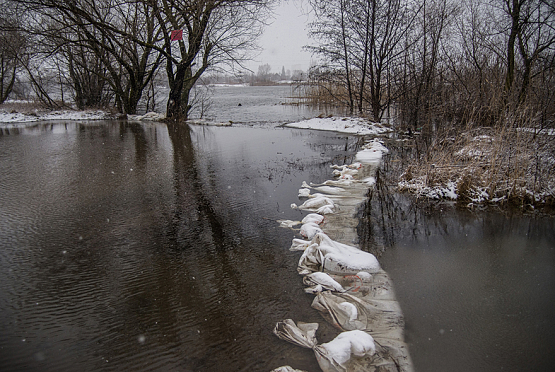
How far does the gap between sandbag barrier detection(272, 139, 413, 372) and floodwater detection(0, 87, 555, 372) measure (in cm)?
10

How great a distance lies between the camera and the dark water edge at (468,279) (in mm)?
2422

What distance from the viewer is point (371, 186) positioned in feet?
20.0

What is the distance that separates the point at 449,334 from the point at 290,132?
10629 mm

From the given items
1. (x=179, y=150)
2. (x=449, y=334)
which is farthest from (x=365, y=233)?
(x=179, y=150)

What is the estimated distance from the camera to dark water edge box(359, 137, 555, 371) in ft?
7.95

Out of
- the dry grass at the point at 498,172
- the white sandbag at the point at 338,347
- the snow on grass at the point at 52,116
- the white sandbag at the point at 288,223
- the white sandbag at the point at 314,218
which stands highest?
the snow on grass at the point at 52,116

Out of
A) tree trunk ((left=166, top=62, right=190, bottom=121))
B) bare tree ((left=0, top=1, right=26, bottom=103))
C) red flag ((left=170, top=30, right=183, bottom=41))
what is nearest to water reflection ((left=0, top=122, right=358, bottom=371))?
red flag ((left=170, top=30, right=183, bottom=41))

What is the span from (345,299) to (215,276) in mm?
1225

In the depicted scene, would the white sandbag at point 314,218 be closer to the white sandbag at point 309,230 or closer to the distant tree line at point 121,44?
the white sandbag at point 309,230

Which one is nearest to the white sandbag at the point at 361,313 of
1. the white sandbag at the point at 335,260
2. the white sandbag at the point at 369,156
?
the white sandbag at the point at 335,260

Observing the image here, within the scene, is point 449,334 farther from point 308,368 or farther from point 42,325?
point 42,325

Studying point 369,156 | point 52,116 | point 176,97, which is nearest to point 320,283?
point 369,156

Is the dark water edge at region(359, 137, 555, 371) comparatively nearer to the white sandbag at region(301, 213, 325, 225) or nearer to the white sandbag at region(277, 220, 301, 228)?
the white sandbag at region(301, 213, 325, 225)

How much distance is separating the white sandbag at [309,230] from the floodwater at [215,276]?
0.66 ft
